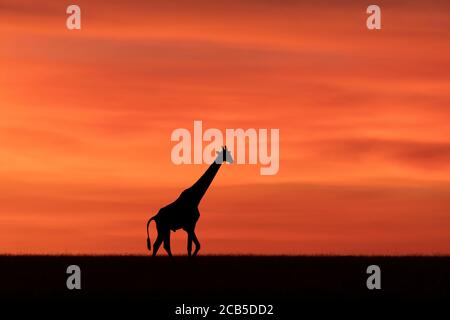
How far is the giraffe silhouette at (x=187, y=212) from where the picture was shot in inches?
2080

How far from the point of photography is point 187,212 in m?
52.8

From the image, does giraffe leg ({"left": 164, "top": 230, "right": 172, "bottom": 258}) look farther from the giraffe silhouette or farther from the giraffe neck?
the giraffe neck

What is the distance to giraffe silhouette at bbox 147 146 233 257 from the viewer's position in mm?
52844
